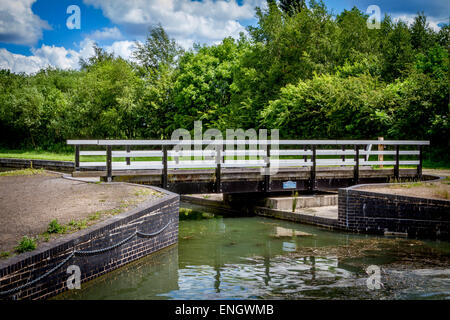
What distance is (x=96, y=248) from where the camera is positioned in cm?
861

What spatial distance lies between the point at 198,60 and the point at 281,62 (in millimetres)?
9937

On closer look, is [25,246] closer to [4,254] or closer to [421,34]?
[4,254]

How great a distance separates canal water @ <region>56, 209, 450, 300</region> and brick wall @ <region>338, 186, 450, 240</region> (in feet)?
1.69

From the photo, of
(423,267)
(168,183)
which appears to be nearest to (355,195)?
(423,267)

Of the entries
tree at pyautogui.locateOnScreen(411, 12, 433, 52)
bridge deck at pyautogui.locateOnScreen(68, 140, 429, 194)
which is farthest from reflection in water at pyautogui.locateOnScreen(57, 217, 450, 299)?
tree at pyautogui.locateOnScreen(411, 12, 433, 52)

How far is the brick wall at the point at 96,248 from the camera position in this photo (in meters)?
6.68

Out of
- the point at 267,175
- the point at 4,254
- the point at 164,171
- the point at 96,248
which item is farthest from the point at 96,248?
the point at 267,175

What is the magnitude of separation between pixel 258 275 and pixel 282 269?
2.45 ft

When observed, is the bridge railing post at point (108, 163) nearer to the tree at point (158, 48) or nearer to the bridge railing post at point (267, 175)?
the bridge railing post at point (267, 175)

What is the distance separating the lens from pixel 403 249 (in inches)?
470

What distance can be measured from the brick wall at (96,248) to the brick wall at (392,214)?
565 cm

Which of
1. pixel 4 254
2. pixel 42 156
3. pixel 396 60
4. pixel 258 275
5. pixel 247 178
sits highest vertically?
pixel 396 60

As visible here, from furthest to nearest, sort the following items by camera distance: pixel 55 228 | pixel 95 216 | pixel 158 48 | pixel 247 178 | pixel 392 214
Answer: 1. pixel 158 48
2. pixel 247 178
3. pixel 392 214
4. pixel 95 216
5. pixel 55 228
